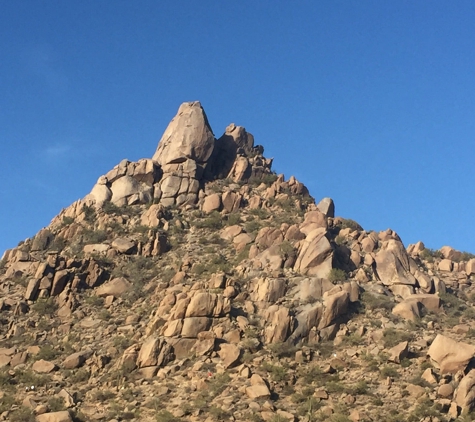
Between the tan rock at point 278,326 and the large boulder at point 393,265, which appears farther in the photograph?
the large boulder at point 393,265

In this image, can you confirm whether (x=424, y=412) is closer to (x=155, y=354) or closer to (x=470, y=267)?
(x=155, y=354)

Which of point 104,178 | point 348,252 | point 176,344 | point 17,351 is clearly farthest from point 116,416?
point 104,178

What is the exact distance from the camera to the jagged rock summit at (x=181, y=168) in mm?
63406

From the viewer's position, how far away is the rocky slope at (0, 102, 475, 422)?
128 ft

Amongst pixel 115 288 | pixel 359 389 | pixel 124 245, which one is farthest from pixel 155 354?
pixel 124 245

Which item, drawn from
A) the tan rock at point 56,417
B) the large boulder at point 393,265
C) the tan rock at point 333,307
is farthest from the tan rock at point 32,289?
the large boulder at point 393,265

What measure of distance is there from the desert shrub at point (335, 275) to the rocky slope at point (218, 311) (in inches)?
3.4

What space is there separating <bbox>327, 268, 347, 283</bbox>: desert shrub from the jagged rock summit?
18167mm

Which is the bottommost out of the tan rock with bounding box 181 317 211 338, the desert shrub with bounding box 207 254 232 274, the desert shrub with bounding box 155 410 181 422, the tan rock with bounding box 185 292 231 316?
the desert shrub with bounding box 155 410 181 422

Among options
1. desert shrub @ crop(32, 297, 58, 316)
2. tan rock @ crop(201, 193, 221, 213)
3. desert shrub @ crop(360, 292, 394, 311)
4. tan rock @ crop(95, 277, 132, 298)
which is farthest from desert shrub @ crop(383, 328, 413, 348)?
tan rock @ crop(201, 193, 221, 213)

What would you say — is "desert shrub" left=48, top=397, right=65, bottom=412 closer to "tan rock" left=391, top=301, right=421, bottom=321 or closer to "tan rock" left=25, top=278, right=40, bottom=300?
"tan rock" left=25, top=278, right=40, bottom=300

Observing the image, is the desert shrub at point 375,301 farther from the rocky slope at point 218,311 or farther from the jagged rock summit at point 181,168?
the jagged rock summit at point 181,168

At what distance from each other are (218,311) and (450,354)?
13.5m

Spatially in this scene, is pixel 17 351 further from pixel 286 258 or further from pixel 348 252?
pixel 348 252
